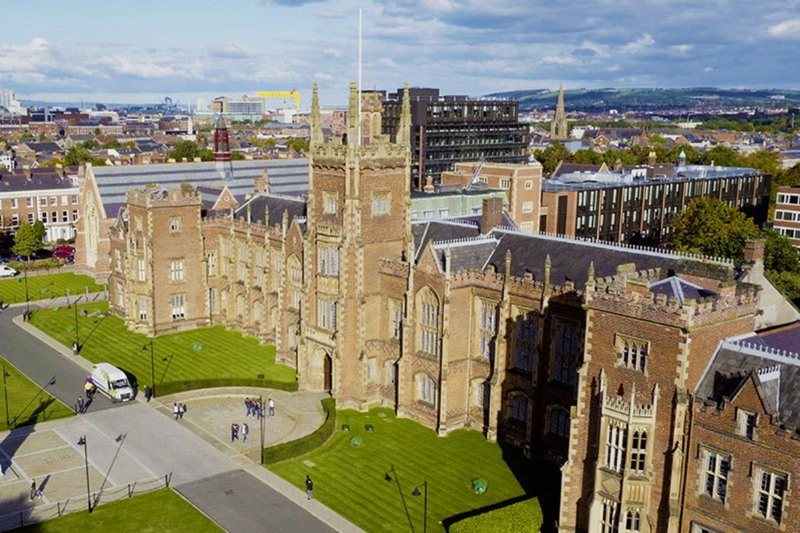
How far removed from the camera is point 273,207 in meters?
99.2

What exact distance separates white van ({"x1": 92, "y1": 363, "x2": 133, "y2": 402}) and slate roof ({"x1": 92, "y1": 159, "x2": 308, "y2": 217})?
46.9 meters

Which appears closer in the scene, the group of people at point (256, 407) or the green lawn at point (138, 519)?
the green lawn at point (138, 519)

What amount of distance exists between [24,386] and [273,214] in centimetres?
3452

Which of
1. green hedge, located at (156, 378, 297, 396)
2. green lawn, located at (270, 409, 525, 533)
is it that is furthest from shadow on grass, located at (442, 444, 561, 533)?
green hedge, located at (156, 378, 297, 396)

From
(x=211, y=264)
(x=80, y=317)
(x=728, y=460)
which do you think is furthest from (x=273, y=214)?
(x=728, y=460)

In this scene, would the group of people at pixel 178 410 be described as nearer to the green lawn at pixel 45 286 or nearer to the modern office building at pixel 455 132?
the green lawn at pixel 45 286

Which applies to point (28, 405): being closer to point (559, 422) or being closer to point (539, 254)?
point (559, 422)

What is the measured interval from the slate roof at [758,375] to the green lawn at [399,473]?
18137 millimetres

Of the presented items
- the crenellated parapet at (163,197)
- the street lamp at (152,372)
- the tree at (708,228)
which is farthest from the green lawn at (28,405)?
the tree at (708,228)

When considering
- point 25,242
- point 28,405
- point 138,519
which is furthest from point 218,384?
point 25,242

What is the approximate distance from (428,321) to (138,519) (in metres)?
28.5

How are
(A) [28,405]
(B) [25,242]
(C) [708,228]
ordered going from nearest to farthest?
(A) [28,405] → (C) [708,228] → (B) [25,242]

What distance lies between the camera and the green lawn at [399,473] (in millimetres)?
54844

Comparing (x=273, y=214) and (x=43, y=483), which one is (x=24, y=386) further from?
(x=273, y=214)
